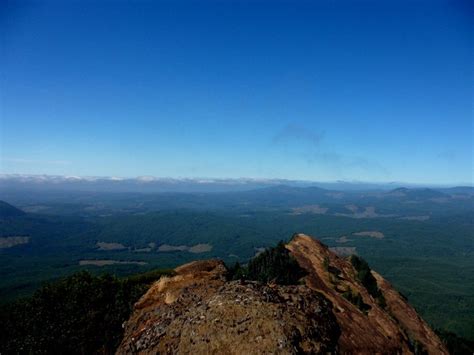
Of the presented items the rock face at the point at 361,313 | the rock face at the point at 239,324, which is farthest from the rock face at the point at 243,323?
the rock face at the point at 361,313

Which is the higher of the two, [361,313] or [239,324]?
[239,324]

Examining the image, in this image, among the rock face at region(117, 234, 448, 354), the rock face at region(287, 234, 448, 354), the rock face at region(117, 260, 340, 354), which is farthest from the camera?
the rock face at region(287, 234, 448, 354)

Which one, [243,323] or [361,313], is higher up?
[243,323]

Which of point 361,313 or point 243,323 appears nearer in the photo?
point 243,323

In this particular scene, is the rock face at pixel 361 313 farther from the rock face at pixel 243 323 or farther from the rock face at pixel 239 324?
the rock face at pixel 239 324

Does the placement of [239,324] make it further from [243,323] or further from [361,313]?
[361,313]

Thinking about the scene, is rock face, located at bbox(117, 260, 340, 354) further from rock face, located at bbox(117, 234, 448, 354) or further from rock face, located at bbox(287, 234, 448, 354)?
rock face, located at bbox(287, 234, 448, 354)

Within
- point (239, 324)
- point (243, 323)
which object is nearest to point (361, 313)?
point (243, 323)

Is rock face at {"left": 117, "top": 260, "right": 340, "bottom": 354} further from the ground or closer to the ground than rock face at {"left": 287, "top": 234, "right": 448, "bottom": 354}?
further from the ground

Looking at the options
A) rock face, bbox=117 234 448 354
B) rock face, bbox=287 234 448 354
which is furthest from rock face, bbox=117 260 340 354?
rock face, bbox=287 234 448 354

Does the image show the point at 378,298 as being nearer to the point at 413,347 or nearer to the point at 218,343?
the point at 413,347

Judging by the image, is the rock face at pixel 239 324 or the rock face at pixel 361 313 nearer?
the rock face at pixel 239 324

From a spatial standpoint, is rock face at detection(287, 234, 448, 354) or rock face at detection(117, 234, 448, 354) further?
rock face at detection(287, 234, 448, 354)

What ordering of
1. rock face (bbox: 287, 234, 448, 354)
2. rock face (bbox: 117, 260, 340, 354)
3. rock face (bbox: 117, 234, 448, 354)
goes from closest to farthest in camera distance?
rock face (bbox: 117, 260, 340, 354) < rock face (bbox: 117, 234, 448, 354) < rock face (bbox: 287, 234, 448, 354)
